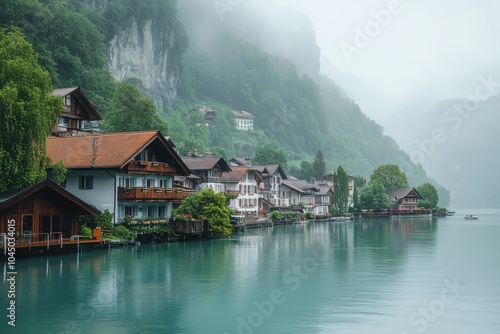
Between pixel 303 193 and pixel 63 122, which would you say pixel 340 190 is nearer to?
pixel 303 193

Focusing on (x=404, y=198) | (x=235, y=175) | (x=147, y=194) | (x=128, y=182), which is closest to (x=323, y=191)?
(x=404, y=198)

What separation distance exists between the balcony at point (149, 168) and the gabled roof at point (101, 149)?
4.14 ft

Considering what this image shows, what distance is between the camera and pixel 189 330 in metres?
22.5

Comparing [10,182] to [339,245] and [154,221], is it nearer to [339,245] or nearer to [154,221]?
[154,221]

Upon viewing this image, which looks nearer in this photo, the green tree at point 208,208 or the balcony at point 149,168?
the balcony at point 149,168

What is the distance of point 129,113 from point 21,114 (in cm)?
4499

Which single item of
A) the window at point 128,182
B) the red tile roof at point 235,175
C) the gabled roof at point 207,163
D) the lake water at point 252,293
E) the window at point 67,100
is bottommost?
the lake water at point 252,293

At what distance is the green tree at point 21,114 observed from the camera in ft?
139

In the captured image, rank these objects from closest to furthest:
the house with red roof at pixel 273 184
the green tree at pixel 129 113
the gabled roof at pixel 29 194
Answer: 1. the gabled roof at pixel 29 194
2. the green tree at pixel 129 113
3. the house with red roof at pixel 273 184

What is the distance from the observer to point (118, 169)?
52125mm

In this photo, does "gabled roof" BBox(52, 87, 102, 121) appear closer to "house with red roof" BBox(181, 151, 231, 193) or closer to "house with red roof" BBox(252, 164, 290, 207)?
"house with red roof" BBox(181, 151, 231, 193)

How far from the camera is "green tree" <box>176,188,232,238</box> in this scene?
61781mm

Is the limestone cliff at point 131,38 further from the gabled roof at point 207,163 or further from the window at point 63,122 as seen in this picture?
the window at point 63,122

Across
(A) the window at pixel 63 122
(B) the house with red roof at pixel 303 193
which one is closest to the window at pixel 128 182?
(A) the window at pixel 63 122
